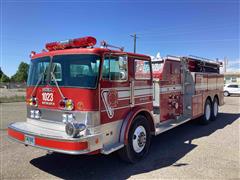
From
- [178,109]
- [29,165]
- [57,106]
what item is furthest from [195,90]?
[29,165]

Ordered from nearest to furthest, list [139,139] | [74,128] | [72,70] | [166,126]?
[74,128] < [72,70] < [139,139] < [166,126]

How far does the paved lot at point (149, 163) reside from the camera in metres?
4.18

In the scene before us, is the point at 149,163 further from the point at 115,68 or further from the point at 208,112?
the point at 208,112

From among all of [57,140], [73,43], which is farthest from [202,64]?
[57,140]

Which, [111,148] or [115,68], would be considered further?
[115,68]

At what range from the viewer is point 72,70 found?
13.6ft

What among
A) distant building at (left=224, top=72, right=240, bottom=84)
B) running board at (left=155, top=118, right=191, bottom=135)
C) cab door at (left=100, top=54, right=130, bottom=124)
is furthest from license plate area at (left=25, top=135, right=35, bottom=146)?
distant building at (left=224, top=72, right=240, bottom=84)

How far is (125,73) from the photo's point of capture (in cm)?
455

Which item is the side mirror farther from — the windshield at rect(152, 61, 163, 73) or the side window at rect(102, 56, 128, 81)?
the windshield at rect(152, 61, 163, 73)

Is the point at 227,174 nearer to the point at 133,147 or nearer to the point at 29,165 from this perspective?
the point at 133,147

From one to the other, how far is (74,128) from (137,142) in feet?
5.75

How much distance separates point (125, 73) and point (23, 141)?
7.72 feet

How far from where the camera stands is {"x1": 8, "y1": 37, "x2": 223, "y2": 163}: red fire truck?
381 cm

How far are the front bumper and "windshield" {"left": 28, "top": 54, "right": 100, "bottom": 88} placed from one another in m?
0.88
